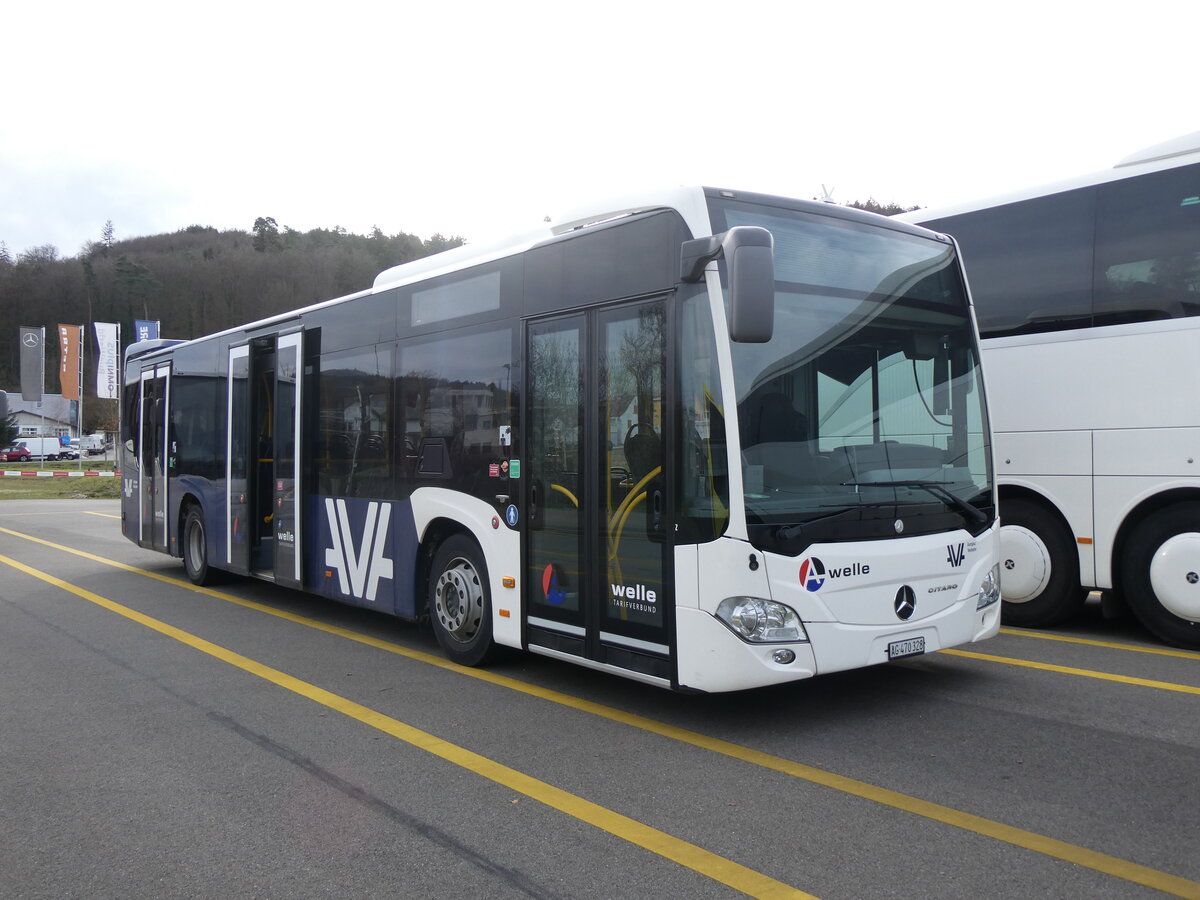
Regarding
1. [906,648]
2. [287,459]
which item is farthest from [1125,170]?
[287,459]

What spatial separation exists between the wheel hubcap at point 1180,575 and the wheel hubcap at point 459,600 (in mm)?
5241

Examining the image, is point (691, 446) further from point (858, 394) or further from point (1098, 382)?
point (1098, 382)

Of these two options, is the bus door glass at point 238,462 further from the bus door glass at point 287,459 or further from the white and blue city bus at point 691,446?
the white and blue city bus at point 691,446

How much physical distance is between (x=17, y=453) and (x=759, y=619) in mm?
84862

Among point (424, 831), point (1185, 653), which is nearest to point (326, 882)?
point (424, 831)

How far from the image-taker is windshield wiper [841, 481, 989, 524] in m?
5.55

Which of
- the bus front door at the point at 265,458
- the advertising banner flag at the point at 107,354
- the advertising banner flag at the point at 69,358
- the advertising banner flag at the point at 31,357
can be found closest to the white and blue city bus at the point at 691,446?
the bus front door at the point at 265,458

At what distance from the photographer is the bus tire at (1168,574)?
24.6ft

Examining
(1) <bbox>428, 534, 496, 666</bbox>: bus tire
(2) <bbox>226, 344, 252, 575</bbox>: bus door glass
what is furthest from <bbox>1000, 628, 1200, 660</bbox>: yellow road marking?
(2) <bbox>226, 344, 252, 575</bbox>: bus door glass

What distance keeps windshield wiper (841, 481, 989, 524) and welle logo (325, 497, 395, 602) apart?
4.08 metres

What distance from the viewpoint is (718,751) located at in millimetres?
5160

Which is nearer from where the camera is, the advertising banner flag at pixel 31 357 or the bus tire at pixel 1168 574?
the bus tire at pixel 1168 574

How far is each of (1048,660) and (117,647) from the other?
7306mm

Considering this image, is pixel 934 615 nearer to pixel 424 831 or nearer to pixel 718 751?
pixel 718 751
